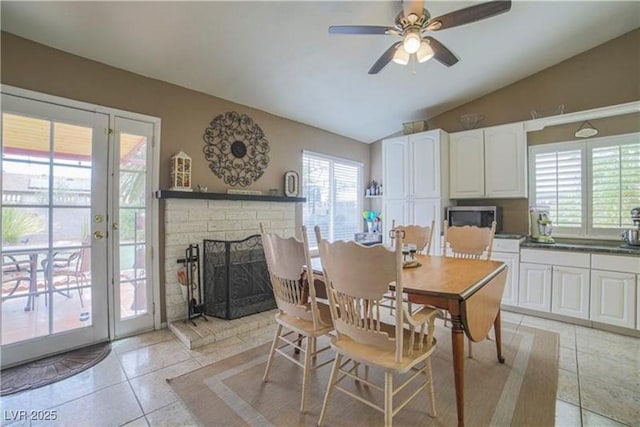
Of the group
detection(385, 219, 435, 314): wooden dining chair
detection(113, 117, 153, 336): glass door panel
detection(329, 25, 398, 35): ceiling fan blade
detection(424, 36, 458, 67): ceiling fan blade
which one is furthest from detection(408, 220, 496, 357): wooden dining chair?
detection(113, 117, 153, 336): glass door panel

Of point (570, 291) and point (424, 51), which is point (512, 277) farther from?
point (424, 51)

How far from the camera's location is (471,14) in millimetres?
1909

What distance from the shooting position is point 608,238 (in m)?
3.37

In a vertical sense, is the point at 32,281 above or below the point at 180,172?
below

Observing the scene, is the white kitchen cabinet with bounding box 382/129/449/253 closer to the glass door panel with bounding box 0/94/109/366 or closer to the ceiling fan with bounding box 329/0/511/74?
the ceiling fan with bounding box 329/0/511/74

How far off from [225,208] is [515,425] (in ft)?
10.0

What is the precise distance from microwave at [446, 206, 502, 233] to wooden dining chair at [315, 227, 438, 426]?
2606 mm

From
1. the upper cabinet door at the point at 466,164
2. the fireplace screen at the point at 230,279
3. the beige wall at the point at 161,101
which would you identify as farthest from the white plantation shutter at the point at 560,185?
the fireplace screen at the point at 230,279

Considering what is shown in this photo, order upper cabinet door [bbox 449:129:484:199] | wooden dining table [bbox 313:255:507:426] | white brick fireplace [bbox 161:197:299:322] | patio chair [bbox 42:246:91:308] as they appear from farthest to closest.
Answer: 1. upper cabinet door [bbox 449:129:484:199]
2. white brick fireplace [bbox 161:197:299:322]
3. patio chair [bbox 42:246:91:308]
4. wooden dining table [bbox 313:255:507:426]

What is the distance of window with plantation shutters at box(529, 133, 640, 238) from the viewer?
3262mm

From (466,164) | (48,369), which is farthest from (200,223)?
(466,164)

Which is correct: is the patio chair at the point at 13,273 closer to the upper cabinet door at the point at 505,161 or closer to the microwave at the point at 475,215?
the microwave at the point at 475,215

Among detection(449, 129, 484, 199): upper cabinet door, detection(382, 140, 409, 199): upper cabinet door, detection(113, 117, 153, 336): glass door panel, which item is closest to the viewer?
detection(113, 117, 153, 336): glass door panel

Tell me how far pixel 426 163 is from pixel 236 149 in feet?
8.44
